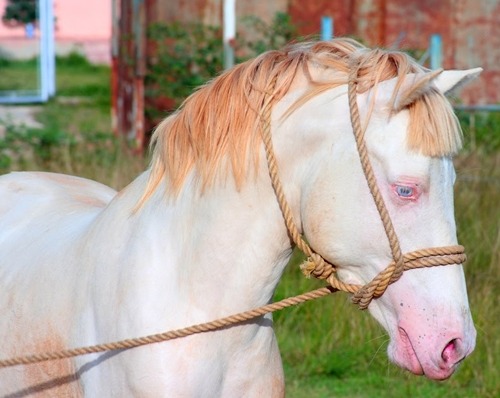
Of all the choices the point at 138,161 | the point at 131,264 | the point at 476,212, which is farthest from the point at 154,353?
the point at 138,161

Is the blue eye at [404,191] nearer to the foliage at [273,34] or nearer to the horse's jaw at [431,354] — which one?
the horse's jaw at [431,354]

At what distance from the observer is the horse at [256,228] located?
277cm

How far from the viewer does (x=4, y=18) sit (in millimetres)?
21672

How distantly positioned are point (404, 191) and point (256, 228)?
446mm

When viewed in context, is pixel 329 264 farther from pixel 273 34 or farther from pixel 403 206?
pixel 273 34

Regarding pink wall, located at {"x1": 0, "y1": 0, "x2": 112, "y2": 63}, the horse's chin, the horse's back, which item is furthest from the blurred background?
pink wall, located at {"x1": 0, "y1": 0, "x2": 112, "y2": 63}

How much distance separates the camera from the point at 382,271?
9.16ft

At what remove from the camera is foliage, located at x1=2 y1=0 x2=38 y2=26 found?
2062cm

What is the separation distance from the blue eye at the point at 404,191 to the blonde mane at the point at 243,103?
0.19m

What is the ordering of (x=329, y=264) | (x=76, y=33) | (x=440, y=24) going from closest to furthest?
1. (x=329, y=264)
2. (x=440, y=24)
3. (x=76, y=33)

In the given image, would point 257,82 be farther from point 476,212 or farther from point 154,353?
point 476,212

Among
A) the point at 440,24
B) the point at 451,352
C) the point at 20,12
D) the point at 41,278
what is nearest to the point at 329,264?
the point at 451,352

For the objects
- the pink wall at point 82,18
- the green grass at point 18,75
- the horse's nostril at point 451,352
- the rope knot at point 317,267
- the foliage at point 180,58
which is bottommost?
the green grass at point 18,75

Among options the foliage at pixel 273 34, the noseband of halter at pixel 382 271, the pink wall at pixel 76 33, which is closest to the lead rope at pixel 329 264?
the noseband of halter at pixel 382 271
